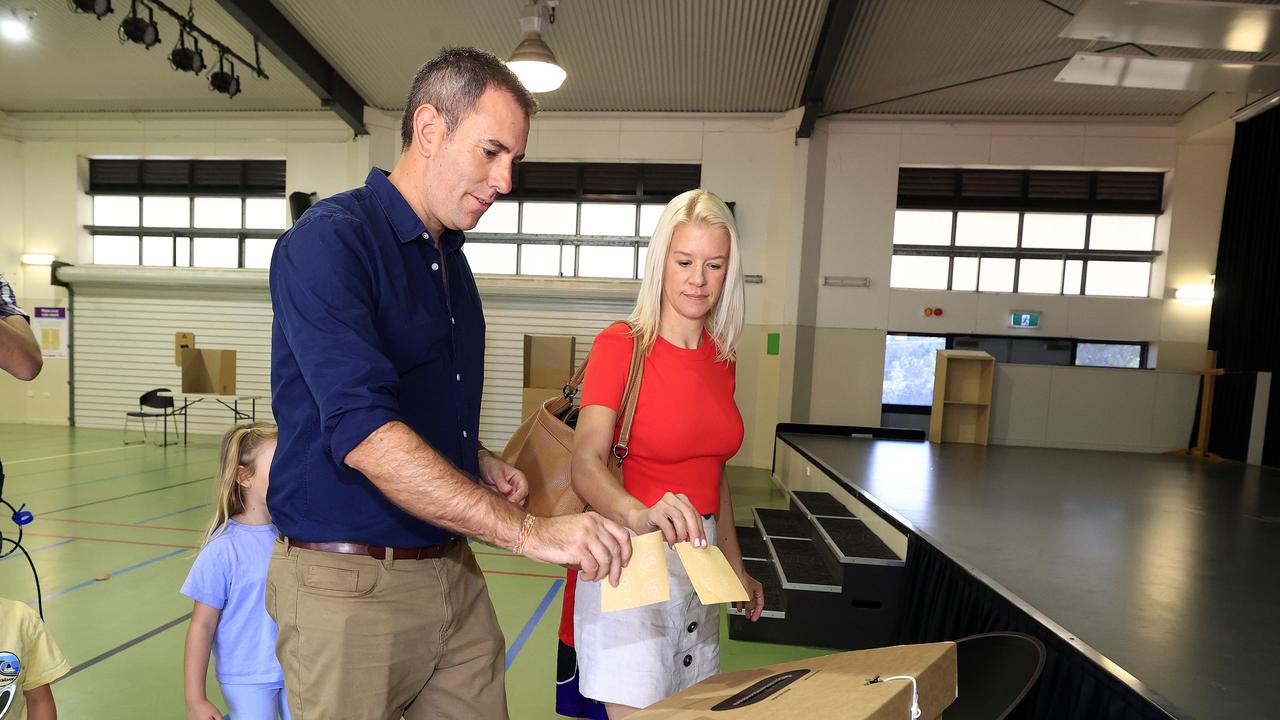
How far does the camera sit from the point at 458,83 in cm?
116

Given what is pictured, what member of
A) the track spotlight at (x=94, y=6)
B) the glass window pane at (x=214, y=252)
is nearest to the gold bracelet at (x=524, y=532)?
the track spotlight at (x=94, y=6)

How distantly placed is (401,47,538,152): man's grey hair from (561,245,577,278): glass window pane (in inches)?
359

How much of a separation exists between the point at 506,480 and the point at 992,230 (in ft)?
33.3

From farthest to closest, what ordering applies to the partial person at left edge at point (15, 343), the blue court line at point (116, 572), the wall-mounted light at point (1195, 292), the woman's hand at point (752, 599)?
the wall-mounted light at point (1195, 292) < the blue court line at point (116, 572) < the woman's hand at point (752, 599) < the partial person at left edge at point (15, 343)

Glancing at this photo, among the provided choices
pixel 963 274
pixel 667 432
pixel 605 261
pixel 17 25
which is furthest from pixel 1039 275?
pixel 17 25

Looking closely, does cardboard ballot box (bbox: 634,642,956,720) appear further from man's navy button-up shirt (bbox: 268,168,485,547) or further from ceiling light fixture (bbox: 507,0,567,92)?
ceiling light fixture (bbox: 507,0,567,92)

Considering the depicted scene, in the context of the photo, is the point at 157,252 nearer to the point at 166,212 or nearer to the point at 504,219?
the point at 166,212

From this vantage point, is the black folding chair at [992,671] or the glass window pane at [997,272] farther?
the glass window pane at [997,272]

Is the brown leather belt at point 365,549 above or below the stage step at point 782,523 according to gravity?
above

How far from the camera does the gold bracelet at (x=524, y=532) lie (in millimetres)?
1033

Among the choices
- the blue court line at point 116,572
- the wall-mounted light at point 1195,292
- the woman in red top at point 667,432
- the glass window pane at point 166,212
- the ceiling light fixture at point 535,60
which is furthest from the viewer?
the glass window pane at point 166,212

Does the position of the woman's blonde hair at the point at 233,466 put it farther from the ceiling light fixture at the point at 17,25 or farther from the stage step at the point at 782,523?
the ceiling light fixture at the point at 17,25

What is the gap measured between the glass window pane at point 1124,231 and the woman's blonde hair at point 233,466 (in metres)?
11.0

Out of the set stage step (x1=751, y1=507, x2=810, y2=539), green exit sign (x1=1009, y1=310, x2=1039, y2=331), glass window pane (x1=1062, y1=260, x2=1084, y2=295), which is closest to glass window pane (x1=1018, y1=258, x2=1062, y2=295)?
glass window pane (x1=1062, y1=260, x2=1084, y2=295)
